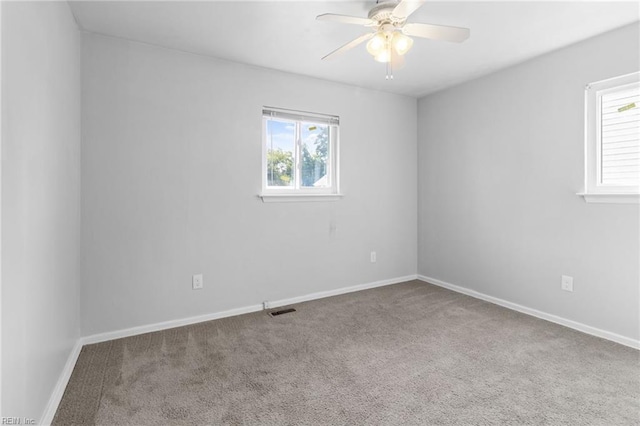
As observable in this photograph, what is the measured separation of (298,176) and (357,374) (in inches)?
81.3

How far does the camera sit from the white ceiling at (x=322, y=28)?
2152 mm

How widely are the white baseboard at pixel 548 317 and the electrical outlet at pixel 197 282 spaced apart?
2.74 metres

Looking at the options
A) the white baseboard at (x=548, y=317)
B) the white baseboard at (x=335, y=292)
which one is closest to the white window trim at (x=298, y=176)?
the white baseboard at (x=335, y=292)

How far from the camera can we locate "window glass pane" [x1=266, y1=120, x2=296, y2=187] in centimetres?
332

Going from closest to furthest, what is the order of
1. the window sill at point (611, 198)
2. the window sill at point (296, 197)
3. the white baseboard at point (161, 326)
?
the window sill at point (611, 198), the white baseboard at point (161, 326), the window sill at point (296, 197)

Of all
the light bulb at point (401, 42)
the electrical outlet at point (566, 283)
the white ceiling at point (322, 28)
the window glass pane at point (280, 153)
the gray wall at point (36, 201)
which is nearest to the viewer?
the gray wall at point (36, 201)

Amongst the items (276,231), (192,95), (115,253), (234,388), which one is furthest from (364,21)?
(115,253)

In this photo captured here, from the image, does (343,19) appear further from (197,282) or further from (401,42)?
(197,282)

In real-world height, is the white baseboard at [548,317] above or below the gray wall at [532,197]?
below

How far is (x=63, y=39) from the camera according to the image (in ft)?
6.59

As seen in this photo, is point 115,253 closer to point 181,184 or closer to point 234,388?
point 181,184

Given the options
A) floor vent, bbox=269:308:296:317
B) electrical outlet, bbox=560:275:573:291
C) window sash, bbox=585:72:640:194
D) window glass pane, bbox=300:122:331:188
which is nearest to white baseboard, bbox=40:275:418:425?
floor vent, bbox=269:308:296:317

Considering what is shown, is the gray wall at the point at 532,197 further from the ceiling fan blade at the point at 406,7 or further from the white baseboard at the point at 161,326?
the white baseboard at the point at 161,326

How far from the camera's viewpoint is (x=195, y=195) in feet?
9.42
